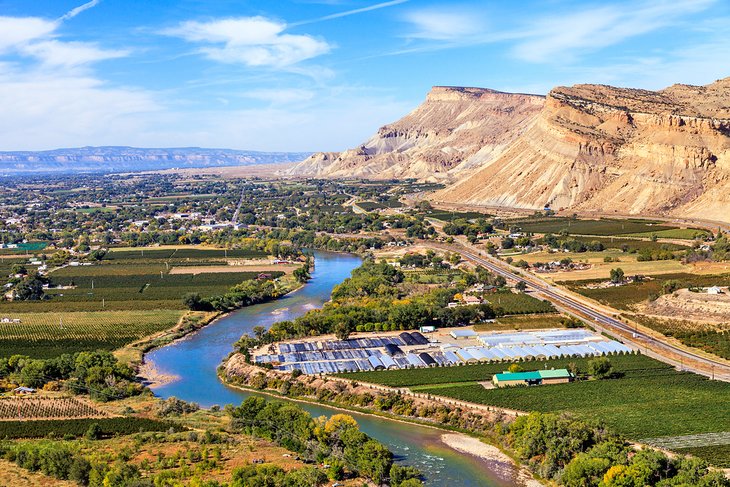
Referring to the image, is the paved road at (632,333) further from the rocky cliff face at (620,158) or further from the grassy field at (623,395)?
the rocky cliff face at (620,158)

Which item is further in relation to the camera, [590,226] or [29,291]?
[590,226]

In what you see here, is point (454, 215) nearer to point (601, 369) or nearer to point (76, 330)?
point (76, 330)

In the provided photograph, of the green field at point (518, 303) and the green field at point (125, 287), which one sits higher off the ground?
the green field at point (518, 303)

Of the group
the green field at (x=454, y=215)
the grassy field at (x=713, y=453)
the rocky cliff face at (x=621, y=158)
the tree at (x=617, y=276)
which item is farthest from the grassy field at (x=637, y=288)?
the green field at (x=454, y=215)

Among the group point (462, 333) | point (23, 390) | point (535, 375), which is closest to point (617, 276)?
point (462, 333)

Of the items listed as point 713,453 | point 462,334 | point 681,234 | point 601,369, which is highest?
point 681,234

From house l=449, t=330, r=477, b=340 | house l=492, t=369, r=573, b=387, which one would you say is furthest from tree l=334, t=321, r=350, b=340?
house l=492, t=369, r=573, b=387

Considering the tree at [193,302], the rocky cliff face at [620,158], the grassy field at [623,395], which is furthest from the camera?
the rocky cliff face at [620,158]
